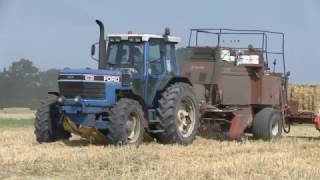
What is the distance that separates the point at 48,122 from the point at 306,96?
7506 mm

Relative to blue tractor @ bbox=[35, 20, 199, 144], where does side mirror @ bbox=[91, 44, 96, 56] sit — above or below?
above

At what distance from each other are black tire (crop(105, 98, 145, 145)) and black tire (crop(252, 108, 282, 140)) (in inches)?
162

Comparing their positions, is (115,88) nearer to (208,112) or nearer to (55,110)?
(55,110)

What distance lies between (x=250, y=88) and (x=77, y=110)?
17.1 feet

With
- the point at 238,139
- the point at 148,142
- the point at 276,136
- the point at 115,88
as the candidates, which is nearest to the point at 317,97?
the point at 276,136

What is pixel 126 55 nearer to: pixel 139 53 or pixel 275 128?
pixel 139 53

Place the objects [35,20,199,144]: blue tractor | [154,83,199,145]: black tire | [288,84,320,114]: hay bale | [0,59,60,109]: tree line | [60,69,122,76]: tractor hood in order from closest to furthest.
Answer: [35,20,199,144]: blue tractor → [60,69,122,76]: tractor hood → [154,83,199,145]: black tire → [288,84,320,114]: hay bale → [0,59,60,109]: tree line

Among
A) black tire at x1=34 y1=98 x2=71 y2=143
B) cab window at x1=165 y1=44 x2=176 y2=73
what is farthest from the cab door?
black tire at x1=34 y1=98 x2=71 y2=143

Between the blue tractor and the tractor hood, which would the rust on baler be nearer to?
the blue tractor

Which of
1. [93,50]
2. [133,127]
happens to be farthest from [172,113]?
[93,50]

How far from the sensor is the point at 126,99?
11.9m

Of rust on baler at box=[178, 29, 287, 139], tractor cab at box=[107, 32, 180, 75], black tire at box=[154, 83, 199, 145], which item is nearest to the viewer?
black tire at box=[154, 83, 199, 145]

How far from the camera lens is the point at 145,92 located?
12.5 metres

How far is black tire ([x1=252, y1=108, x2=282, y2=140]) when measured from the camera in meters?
15.1
